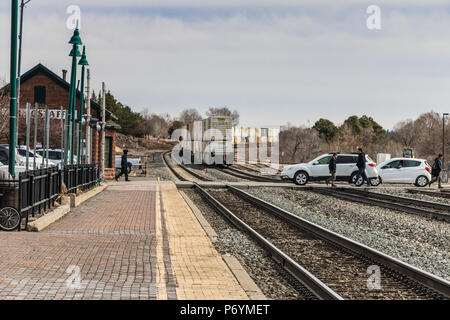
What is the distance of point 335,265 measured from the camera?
1002 cm

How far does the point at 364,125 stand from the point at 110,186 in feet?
319

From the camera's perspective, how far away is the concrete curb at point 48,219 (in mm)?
12492

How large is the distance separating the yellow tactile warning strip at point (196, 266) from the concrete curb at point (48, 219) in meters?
2.45

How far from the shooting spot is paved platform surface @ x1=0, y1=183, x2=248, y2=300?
730cm

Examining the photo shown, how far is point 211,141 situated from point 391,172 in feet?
68.6

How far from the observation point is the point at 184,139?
6475 cm

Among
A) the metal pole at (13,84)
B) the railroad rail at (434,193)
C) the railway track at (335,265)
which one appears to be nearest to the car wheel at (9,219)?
the metal pole at (13,84)

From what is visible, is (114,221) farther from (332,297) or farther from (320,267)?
(332,297)

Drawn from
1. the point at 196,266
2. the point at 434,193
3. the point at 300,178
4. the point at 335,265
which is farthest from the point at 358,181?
the point at 196,266

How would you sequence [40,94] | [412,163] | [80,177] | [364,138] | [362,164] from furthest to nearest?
[364,138] → [40,94] → [412,163] → [362,164] → [80,177]

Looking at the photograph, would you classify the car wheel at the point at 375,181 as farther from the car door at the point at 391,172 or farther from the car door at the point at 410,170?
the car door at the point at 410,170

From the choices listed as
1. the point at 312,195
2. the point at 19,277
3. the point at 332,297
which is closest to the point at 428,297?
the point at 332,297

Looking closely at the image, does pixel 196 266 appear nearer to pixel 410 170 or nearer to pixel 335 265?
pixel 335 265

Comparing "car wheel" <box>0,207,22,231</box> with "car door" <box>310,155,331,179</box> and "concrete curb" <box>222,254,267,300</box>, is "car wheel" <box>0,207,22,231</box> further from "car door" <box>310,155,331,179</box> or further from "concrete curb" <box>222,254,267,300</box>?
"car door" <box>310,155,331,179</box>
